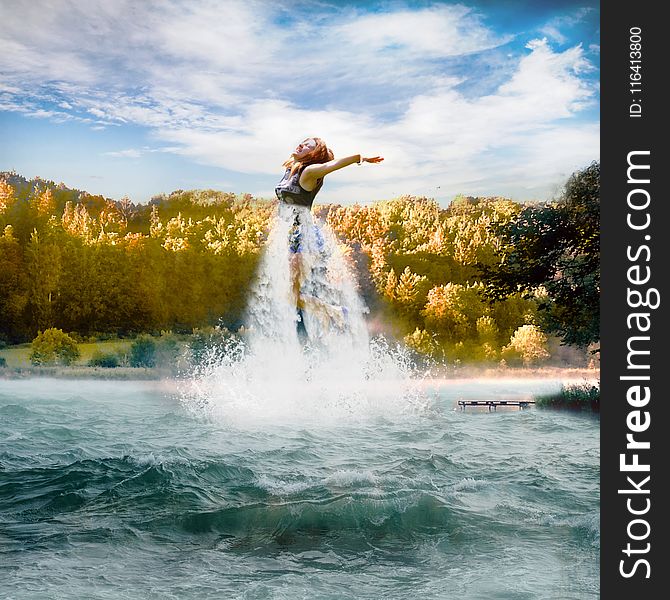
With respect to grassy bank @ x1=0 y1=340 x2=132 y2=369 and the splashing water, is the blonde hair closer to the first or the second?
the splashing water

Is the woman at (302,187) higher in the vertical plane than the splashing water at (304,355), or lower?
higher

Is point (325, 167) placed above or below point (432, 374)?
above

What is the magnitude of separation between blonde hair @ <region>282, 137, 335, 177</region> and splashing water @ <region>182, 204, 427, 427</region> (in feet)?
0.62

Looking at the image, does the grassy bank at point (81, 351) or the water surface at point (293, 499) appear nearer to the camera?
the water surface at point (293, 499)

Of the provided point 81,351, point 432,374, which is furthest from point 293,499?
point 81,351

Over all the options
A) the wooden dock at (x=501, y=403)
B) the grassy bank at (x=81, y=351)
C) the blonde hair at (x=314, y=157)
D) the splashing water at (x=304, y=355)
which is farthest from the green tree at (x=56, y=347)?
the wooden dock at (x=501, y=403)

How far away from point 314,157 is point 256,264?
0.56 m

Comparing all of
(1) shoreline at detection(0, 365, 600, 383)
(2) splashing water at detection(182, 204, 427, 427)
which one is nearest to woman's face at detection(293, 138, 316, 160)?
(2) splashing water at detection(182, 204, 427, 427)

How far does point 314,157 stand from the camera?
168 inches

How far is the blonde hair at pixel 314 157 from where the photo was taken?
4.25 metres

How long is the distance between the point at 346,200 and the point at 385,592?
5.78 feet

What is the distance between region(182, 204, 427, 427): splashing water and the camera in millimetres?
4246

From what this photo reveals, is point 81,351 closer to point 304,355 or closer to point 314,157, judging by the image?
point 304,355

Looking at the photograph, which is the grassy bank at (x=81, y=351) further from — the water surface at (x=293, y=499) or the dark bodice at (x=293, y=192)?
the dark bodice at (x=293, y=192)
